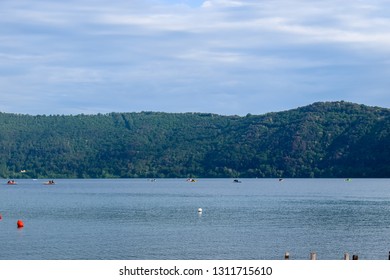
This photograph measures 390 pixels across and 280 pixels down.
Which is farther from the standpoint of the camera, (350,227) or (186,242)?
(350,227)

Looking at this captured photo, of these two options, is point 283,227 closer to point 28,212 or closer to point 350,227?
point 350,227

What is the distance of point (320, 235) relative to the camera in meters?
87.2

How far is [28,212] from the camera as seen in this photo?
132 metres

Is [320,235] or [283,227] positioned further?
[283,227]

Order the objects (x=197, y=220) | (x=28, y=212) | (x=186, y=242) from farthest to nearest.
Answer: (x=28, y=212) < (x=197, y=220) < (x=186, y=242)
